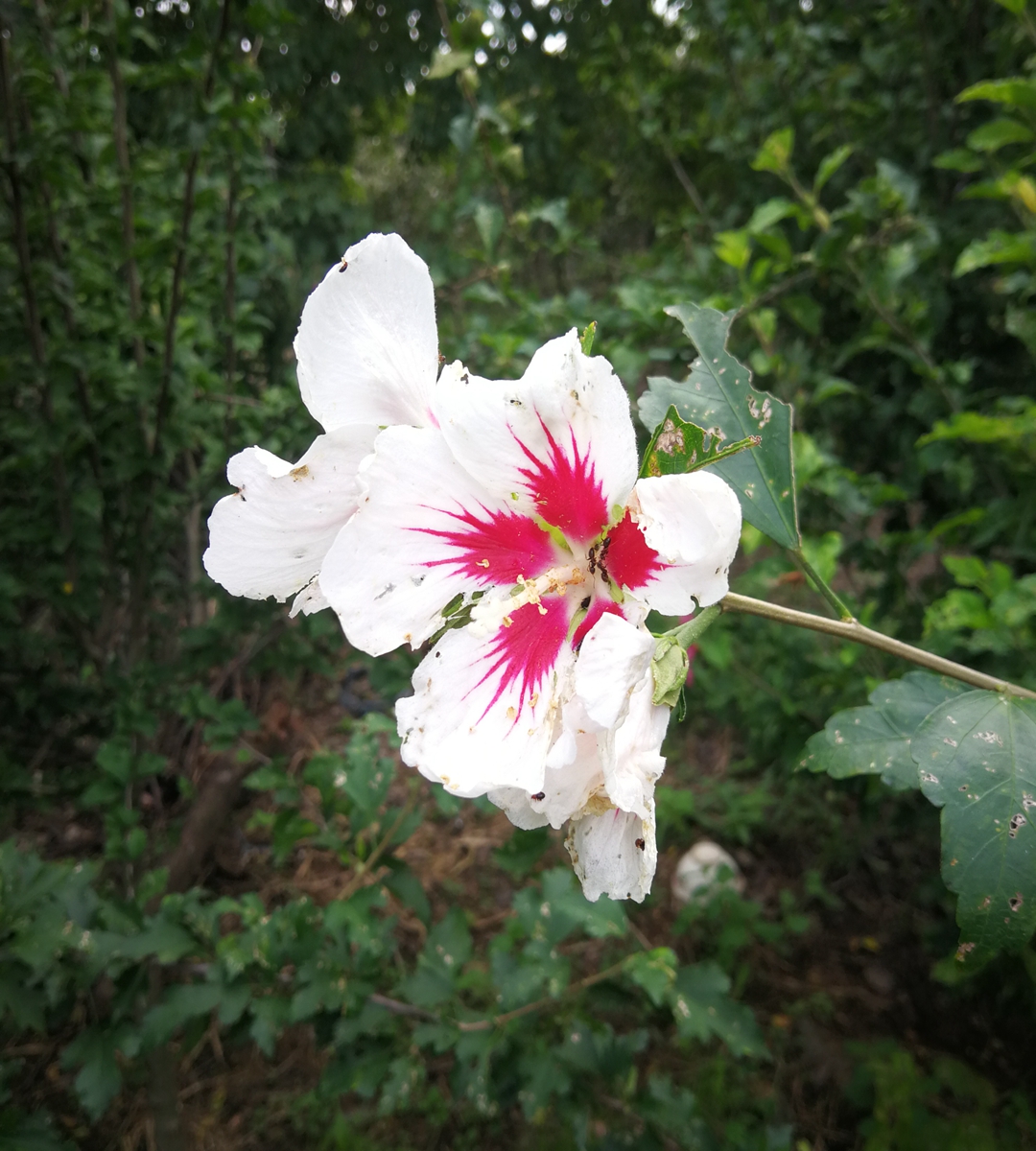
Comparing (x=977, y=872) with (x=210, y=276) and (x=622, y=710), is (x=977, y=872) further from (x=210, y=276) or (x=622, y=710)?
(x=210, y=276)

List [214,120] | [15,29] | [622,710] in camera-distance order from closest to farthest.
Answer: [622,710], [214,120], [15,29]

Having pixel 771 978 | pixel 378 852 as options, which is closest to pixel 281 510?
pixel 378 852

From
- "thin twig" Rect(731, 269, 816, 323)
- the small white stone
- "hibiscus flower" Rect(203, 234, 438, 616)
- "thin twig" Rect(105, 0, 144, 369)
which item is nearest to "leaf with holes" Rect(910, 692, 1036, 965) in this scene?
"hibiscus flower" Rect(203, 234, 438, 616)

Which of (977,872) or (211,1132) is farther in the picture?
(211,1132)

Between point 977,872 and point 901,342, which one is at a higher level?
point 977,872

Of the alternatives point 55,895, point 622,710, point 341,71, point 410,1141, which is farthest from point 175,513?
point 341,71

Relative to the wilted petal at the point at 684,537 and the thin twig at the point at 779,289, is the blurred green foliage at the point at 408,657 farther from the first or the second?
the wilted petal at the point at 684,537

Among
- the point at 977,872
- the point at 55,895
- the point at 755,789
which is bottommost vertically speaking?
the point at 755,789

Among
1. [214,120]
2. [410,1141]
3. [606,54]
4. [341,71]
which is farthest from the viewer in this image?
[341,71]
